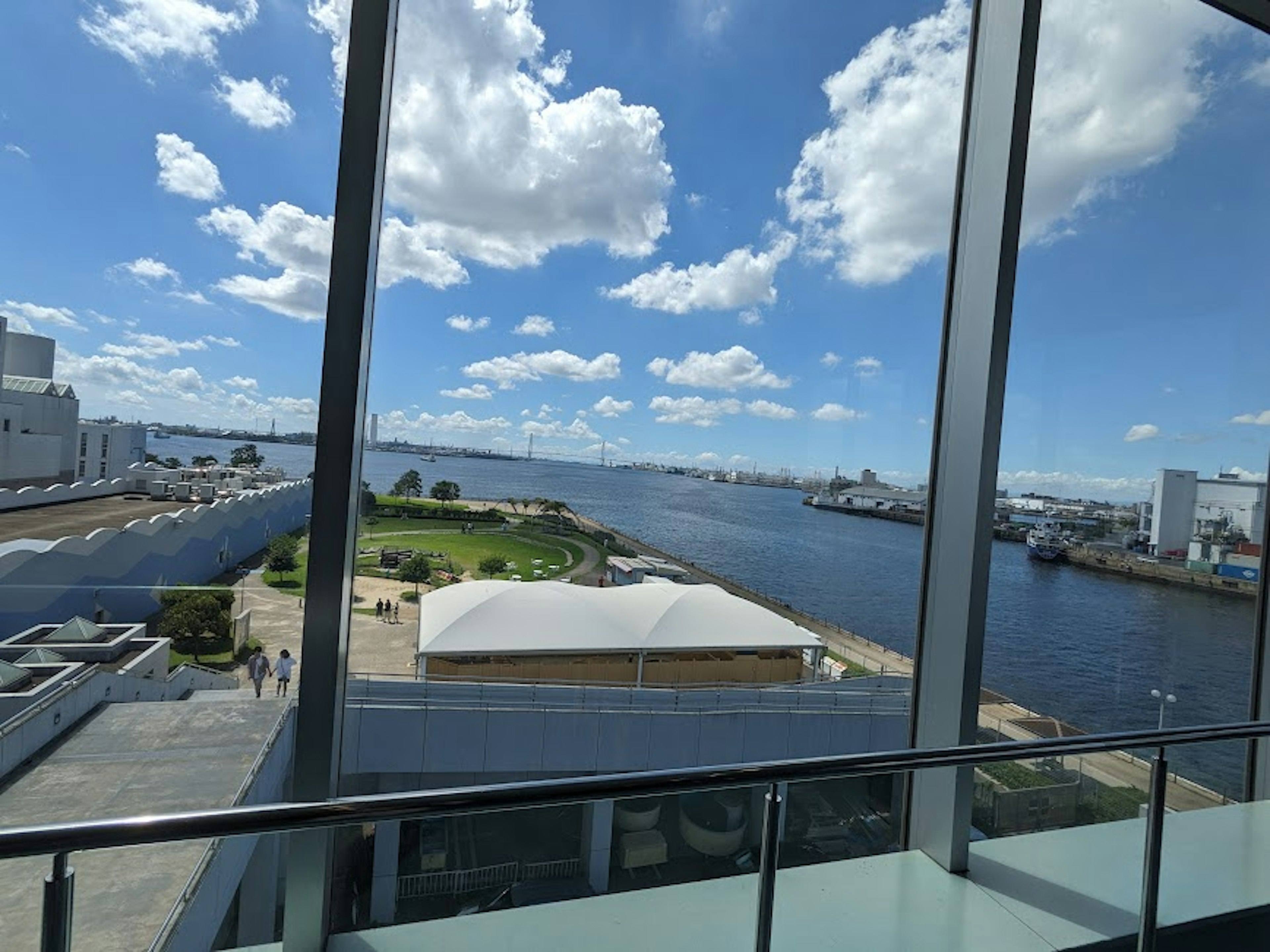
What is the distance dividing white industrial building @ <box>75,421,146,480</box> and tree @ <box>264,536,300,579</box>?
39cm

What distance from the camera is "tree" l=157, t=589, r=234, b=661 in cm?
147

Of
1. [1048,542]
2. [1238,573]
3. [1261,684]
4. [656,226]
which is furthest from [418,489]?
[1261,684]

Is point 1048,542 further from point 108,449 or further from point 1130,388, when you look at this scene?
point 108,449

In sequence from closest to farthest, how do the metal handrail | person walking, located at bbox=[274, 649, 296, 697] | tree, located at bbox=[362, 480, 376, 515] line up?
1. the metal handrail
2. person walking, located at bbox=[274, 649, 296, 697]
3. tree, located at bbox=[362, 480, 376, 515]

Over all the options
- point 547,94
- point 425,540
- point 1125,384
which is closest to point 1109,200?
point 1125,384

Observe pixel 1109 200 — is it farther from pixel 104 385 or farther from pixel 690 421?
pixel 104 385

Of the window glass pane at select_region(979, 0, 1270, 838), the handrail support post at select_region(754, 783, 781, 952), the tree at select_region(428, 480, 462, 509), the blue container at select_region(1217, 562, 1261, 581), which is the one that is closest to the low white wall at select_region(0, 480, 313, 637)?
the tree at select_region(428, 480, 462, 509)

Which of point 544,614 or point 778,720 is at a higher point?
point 544,614

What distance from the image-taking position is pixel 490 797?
0.97 m

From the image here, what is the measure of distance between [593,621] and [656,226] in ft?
4.00

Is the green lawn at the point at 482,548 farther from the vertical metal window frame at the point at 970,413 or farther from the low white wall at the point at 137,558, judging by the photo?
the vertical metal window frame at the point at 970,413

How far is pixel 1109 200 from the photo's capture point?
236 centimetres

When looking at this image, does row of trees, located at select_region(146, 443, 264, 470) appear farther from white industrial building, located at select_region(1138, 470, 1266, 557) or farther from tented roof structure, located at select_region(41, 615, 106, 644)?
white industrial building, located at select_region(1138, 470, 1266, 557)

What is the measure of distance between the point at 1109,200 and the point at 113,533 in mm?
3218
